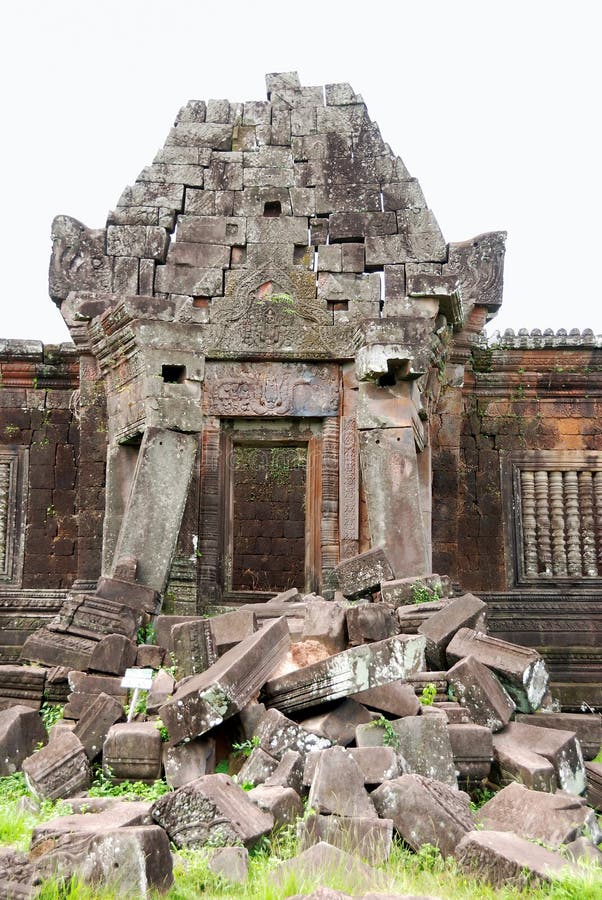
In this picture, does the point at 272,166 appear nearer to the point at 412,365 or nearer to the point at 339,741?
the point at 412,365

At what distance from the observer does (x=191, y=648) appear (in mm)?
7250

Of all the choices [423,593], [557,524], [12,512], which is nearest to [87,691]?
[423,593]

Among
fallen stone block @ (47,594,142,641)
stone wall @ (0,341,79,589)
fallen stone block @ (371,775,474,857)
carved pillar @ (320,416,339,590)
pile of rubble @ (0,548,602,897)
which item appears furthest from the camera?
stone wall @ (0,341,79,589)

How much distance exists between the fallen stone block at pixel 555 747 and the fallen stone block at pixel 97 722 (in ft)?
7.83

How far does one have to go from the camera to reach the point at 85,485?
37.5ft

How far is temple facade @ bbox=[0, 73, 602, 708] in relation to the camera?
423 inches

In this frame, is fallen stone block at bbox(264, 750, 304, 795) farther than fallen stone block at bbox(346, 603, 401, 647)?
No

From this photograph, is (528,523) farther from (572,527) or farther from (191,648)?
(191,648)

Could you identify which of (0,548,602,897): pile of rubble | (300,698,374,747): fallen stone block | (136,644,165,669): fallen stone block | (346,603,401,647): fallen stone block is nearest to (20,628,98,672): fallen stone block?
(0,548,602,897): pile of rubble

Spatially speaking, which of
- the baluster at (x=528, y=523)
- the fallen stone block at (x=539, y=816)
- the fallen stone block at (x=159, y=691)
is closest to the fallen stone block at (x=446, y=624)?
the fallen stone block at (x=539, y=816)

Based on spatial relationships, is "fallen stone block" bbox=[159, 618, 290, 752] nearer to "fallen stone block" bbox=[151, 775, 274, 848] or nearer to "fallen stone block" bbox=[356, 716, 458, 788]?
"fallen stone block" bbox=[356, 716, 458, 788]

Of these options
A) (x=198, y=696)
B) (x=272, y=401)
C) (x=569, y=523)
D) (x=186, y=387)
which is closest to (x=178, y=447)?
(x=186, y=387)

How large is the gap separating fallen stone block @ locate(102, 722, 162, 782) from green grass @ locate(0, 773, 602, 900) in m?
1.03

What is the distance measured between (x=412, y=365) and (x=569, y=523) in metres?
3.16
